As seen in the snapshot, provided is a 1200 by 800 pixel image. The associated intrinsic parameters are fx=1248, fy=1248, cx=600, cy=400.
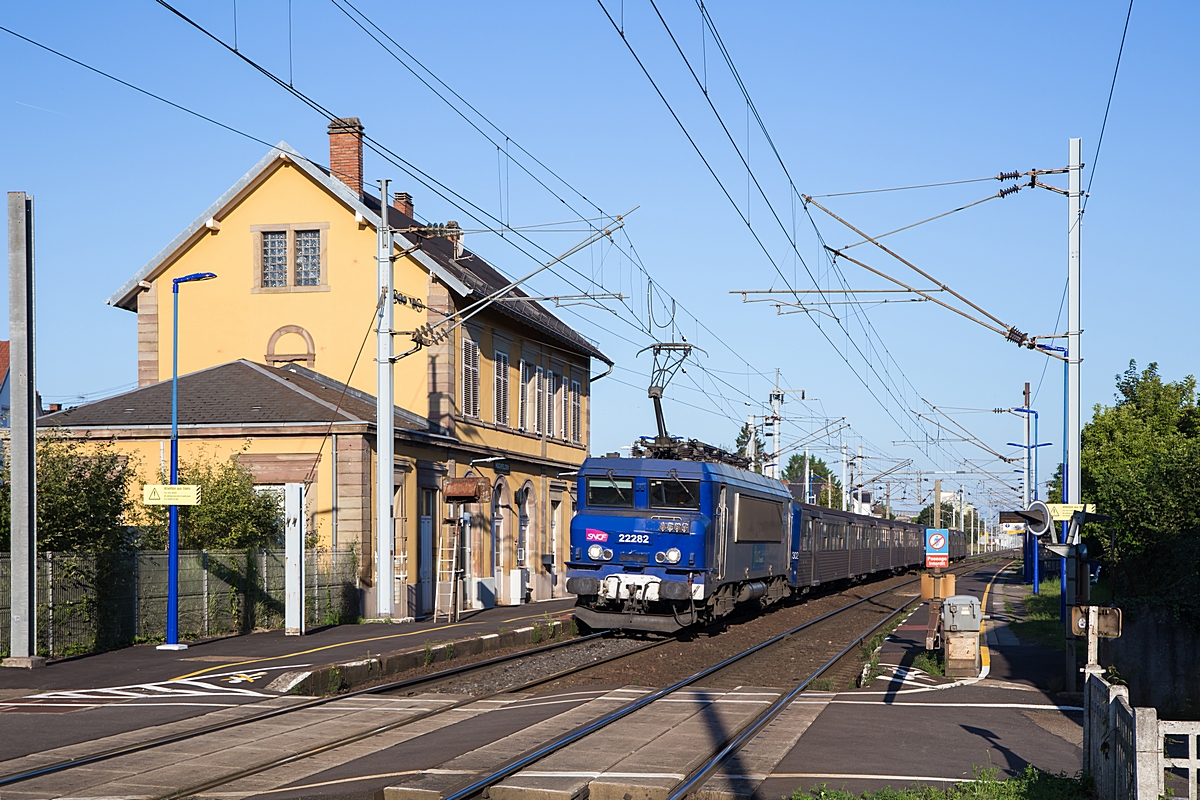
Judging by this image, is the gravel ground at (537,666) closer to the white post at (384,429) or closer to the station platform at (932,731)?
the station platform at (932,731)

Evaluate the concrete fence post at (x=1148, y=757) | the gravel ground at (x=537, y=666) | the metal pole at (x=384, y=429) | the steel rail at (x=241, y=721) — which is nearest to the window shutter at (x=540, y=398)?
the metal pole at (x=384, y=429)

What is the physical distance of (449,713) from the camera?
1373cm

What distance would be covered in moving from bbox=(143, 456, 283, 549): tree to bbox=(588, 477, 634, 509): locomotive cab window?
6.92m

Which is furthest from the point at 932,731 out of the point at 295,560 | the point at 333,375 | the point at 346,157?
the point at 346,157

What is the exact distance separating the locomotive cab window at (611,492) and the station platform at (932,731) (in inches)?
250

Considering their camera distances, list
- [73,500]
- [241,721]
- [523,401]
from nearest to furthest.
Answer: [241,721]
[73,500]
[523,401]

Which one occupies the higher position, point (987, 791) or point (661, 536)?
point (661, 536)

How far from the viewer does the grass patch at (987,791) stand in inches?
338

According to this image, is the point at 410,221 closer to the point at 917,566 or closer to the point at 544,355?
the point at 544,355

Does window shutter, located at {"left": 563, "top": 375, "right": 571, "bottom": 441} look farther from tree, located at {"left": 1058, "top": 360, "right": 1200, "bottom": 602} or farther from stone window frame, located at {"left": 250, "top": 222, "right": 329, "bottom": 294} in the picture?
tree, located at {"left": 1058, "top": 360, "right": 1200, "bottom": 602}

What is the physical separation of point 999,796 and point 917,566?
6204 centimetres

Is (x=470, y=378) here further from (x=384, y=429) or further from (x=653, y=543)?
(x=653, y=543)

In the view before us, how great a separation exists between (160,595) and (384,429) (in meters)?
5.40

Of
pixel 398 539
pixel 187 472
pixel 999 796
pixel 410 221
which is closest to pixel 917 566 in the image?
pixel 410 221
